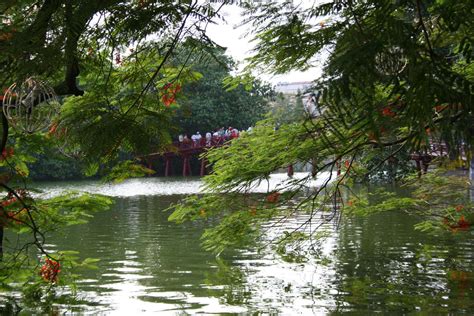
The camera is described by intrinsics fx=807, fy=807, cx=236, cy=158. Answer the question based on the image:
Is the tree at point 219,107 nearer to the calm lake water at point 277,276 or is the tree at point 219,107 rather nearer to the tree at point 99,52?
the calm lake water at point 277,276

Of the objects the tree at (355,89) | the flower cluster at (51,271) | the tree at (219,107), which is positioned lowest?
the flower cluster at (51,271)

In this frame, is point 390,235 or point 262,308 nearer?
point 262,308

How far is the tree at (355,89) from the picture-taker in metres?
2.41

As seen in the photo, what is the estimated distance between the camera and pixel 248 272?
8477mm

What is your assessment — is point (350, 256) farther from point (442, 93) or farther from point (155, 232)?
point (442, 93)

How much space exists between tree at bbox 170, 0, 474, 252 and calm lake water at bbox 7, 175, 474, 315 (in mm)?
682

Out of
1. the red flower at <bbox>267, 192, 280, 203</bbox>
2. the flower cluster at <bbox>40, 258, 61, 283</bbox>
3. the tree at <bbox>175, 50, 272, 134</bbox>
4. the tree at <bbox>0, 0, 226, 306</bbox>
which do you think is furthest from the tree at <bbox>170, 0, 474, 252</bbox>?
the tree at <bbox>175, 50, 272, 134</bbox>

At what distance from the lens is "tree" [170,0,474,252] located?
2.41 meters

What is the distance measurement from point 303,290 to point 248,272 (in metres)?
1.21

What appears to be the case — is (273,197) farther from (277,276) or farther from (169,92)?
(169,92)

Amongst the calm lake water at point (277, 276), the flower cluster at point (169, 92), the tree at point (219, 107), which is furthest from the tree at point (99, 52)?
the tree at point (219, 107)

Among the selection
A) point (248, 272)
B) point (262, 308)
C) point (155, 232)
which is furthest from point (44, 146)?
point (155, 232)

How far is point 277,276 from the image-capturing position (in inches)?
321

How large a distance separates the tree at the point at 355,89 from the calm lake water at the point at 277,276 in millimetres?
682
